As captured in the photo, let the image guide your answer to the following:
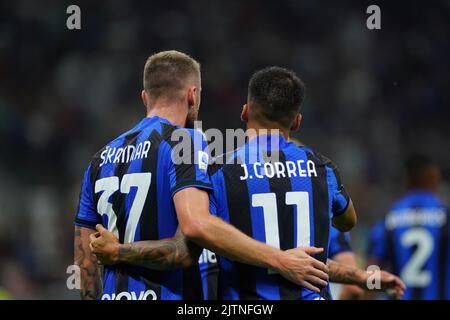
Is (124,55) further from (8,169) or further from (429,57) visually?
(429,57)

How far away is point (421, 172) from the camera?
7.12m

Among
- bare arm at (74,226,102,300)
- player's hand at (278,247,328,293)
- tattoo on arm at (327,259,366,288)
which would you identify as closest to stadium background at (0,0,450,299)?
tattoo on arm at (327,259,366,288)

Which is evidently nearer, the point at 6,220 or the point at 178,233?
the point at 178,233

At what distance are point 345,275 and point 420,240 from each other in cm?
240

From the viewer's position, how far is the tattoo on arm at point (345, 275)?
484 cm

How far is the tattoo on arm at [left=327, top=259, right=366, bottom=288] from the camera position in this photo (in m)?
4.84

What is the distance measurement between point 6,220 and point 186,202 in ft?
26.0

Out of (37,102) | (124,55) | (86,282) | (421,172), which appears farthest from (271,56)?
(86,282)

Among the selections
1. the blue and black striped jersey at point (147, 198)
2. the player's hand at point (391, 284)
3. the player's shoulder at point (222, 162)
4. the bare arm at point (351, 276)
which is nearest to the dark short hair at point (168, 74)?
the blue and black striped jersey at point (147, 198)

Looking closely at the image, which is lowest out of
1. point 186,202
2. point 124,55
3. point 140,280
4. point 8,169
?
point 140,280

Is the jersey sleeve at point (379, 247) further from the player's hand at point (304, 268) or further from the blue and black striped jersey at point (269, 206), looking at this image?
the player's hand at point (304, 268)

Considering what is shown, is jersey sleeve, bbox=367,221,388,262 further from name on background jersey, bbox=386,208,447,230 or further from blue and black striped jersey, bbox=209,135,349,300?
blue and black striped jersey, bbox=209,135,349,300

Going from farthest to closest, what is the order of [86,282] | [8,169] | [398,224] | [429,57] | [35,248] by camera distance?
1. [429,57]
2. [8,169]
3. [35,248]
4. [398,224]
5. [86,282]

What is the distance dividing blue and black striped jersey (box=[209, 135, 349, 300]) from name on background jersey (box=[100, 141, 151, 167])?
1.24 feet
